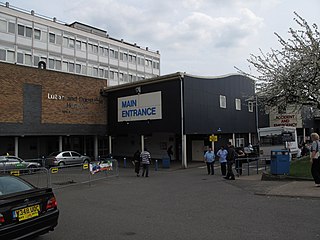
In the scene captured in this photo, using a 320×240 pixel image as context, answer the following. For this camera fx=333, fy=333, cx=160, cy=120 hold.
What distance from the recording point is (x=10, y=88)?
26.0 m

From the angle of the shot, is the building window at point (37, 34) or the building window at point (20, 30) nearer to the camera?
the building window at point (20, 30)

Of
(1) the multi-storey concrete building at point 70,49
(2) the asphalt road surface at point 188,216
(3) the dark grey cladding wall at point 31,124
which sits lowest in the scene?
(2) the asphalt road surface at point 188,216

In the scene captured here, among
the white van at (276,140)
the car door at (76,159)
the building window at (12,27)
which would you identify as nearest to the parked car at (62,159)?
the car door at (76,159)

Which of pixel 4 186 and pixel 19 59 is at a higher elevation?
pixel 19 59

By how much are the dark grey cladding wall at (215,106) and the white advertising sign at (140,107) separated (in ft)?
8.79

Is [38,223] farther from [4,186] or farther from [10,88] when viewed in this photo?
[10,88]

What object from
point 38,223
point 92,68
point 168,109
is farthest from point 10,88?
point 92,68

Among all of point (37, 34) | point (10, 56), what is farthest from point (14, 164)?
point (37, 34)

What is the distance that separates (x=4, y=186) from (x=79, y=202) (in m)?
4.91

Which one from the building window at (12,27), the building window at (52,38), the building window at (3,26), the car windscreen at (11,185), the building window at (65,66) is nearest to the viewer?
the car windscreen at (11,185)

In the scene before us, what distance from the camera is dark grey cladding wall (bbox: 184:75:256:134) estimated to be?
26250mm

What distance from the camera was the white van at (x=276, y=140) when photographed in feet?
82.1

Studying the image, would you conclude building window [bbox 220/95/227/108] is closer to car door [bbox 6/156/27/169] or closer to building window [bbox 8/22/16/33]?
car door [bbox 6/156/27/169]

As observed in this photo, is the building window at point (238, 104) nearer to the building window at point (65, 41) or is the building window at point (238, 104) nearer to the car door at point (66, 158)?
the car door at point (66, 158)
